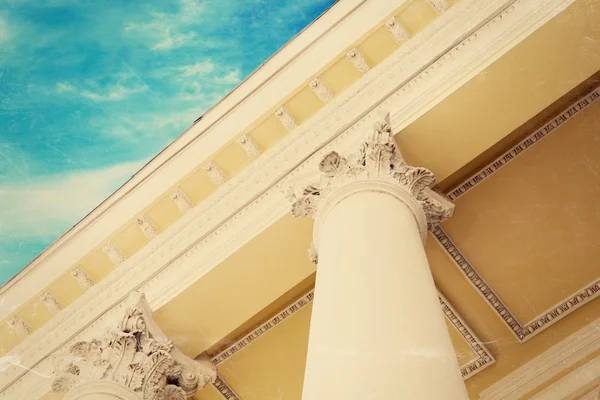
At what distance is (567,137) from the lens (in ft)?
25.1

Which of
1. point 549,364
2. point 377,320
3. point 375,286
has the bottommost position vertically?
point 377,320

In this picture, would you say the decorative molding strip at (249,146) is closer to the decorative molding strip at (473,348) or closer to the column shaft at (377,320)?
the decorative molding strip at (473,348)

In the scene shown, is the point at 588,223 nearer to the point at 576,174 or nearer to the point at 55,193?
the point at 576,174

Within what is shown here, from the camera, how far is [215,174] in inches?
338

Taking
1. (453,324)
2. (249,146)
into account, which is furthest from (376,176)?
(453,324)

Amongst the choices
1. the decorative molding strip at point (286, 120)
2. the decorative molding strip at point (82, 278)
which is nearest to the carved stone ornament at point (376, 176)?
the decorative molding strip at point (286, 120)

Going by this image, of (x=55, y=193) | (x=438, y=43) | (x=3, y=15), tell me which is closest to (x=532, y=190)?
(x=438, y=43)

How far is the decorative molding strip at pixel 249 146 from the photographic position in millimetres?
8438

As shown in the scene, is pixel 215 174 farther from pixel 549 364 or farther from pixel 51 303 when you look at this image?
pixel 549 364

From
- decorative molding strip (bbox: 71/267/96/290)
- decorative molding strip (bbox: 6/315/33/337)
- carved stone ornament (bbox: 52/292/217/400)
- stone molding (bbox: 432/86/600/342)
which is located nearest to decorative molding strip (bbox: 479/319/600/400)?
stone molding (bbox: 432/86/600/342)

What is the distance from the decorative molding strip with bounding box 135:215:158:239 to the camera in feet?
29.0

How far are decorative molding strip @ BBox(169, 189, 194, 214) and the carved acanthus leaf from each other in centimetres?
254

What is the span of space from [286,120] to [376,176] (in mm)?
2575

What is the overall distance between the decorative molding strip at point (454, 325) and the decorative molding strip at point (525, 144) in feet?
4.48
